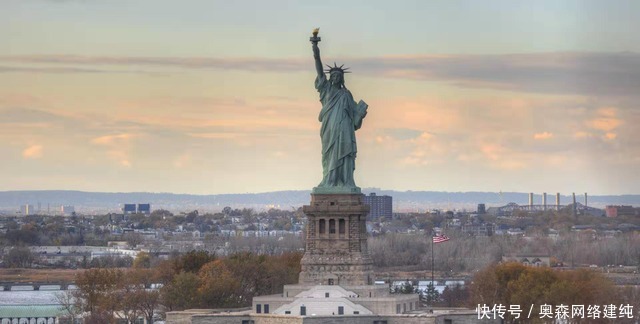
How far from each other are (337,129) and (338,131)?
108 mm

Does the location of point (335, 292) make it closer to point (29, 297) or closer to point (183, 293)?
point (183, 293)

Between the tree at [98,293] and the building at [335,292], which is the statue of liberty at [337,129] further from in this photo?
the tree at [98,293]

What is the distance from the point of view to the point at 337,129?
97.7m

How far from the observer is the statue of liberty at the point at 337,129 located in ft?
320

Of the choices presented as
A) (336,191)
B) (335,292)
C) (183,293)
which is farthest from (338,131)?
(183,293)

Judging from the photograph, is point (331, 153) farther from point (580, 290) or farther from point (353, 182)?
point (580, 290)

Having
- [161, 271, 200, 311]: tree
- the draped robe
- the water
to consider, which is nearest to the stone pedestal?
the draped robe

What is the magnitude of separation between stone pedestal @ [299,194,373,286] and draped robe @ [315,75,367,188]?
3.53ft

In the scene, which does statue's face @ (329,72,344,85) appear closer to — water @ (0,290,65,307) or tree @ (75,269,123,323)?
tree @ (75,269,123,323)

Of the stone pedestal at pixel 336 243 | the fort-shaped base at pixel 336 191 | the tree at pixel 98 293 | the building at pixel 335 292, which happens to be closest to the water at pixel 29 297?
the tree at pixel 98 293

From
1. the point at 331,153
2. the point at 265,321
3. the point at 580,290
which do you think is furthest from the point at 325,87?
the point at 580,290

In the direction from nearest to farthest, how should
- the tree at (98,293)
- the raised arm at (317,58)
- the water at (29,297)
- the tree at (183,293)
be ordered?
the raised arm at (317,58), the tree at (183,293), the tree at (98,293), the water at (29,297)

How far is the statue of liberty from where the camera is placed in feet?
320

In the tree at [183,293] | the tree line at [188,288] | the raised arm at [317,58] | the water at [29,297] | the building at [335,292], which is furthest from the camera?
the water at [29,297]
